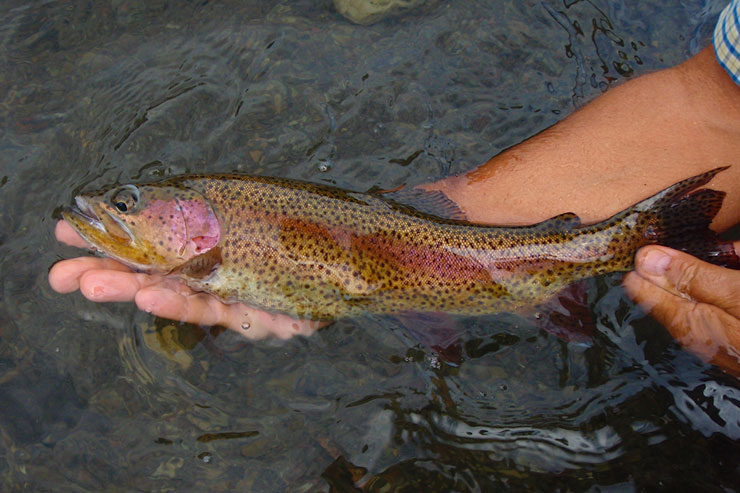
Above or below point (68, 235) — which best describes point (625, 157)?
above

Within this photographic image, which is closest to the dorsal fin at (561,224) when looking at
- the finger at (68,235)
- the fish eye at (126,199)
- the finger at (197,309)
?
the finger at (197,309)

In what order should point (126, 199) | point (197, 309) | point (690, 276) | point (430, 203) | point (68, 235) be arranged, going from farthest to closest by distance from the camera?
point (68, 235), point (430, 203), point (197, 309), point (126, 199), point (690, 276)

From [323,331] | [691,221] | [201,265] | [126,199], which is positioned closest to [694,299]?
[691,221]

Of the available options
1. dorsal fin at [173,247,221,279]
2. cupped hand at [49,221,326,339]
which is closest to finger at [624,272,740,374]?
cupped hand at [49,221,326,339]

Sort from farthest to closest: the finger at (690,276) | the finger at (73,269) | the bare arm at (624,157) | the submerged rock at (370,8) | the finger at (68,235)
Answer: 1. the submerged rock at (370,8)
2. the bare arm at (624,157)
3. the finger at (68,235)
4. the finger at (73,269)
5. the finger at (690,276)

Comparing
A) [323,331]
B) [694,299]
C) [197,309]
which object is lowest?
[323,331]

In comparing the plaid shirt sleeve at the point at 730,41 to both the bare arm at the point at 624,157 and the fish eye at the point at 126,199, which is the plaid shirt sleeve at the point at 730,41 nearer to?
the bare arm at the point at 624,157

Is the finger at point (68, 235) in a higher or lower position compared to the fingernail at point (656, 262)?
lower

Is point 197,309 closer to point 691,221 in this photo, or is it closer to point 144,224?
point 144,224
